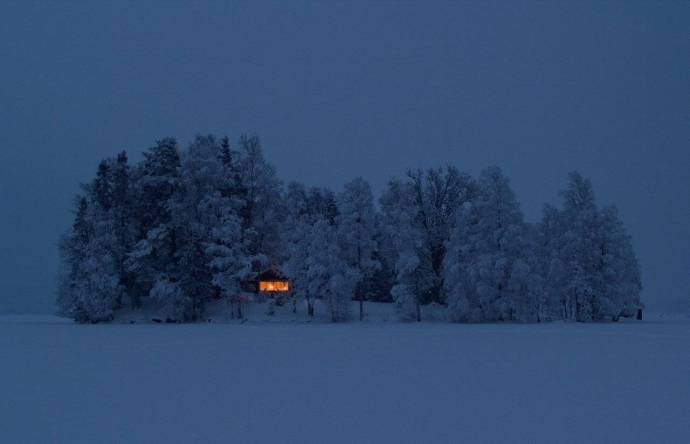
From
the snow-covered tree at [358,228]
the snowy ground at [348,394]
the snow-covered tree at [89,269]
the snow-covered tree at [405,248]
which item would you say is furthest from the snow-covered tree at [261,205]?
the snowy ground at [348,394]

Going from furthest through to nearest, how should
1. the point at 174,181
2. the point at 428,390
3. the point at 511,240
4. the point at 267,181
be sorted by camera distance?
the point at 267,181 < the point at 174,181 < the point at 511,240 < the point at 428,390

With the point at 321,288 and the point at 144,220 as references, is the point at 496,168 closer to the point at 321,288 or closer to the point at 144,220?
the point at 321,288

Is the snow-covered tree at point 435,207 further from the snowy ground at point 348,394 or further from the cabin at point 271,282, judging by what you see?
the snowy ground at point 348,394

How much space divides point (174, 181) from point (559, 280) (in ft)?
115

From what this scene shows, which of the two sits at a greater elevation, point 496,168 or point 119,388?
point 496,168

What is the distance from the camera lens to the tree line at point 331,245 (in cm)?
5247

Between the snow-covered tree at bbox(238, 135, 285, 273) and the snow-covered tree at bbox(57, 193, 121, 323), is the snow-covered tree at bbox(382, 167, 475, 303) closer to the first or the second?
the snow-covered tree at bbox(238, 135, 285, 273)

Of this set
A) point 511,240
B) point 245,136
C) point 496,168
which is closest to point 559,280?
point 511,240

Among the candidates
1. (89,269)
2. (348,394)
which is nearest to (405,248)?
(89,269)

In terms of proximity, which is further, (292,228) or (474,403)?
(292,228)

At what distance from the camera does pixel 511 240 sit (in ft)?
172

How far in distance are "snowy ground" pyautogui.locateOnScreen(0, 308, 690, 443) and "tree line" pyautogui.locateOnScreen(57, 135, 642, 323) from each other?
26.2 metres

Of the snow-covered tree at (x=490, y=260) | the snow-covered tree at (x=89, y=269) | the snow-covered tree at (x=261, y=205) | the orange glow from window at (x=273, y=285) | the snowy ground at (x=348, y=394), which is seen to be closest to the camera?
the snowy ground at (x=348, y=394)

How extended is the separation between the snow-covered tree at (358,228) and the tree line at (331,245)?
100mm
